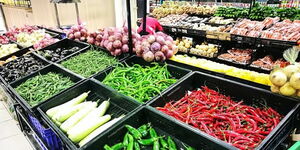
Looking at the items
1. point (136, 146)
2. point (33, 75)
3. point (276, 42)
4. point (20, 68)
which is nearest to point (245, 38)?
point (276, 42)

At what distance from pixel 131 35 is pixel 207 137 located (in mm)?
1680

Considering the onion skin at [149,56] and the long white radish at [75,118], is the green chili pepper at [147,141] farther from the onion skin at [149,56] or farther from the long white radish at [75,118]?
the onion skin at [149,56]

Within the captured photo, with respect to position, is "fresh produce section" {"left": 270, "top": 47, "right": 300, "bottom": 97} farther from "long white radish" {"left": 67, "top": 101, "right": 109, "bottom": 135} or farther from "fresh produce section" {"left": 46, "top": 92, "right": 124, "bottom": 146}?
"long white radish" {"left": 67, "top": 101, "right": 109, "bottom": 135}

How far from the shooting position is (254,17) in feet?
18.4

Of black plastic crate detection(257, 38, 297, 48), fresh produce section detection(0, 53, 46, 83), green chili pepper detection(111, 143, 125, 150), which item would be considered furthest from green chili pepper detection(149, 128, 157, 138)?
black plastic crate detection(257, 38, 297, 48)

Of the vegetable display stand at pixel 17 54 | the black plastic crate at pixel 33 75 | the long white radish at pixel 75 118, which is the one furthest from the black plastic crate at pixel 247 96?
the vegetable display stand at pixel 17 54

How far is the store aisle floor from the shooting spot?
319cm

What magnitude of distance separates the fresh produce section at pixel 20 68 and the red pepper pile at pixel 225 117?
2261 millimetres

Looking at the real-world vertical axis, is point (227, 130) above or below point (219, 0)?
below

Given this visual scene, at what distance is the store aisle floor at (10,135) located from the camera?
3.19m

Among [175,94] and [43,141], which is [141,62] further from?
[43,141]

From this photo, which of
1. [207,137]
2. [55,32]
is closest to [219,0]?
[55,32]

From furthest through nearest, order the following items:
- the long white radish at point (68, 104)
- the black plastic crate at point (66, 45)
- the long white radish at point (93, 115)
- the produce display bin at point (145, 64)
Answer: the black plastic crate at point (66, 45)
the produce display bin at point (145, 64)
the long white radish at point (68, 104)
the long white radish at point (93, 115)

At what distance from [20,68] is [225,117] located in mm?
2978
